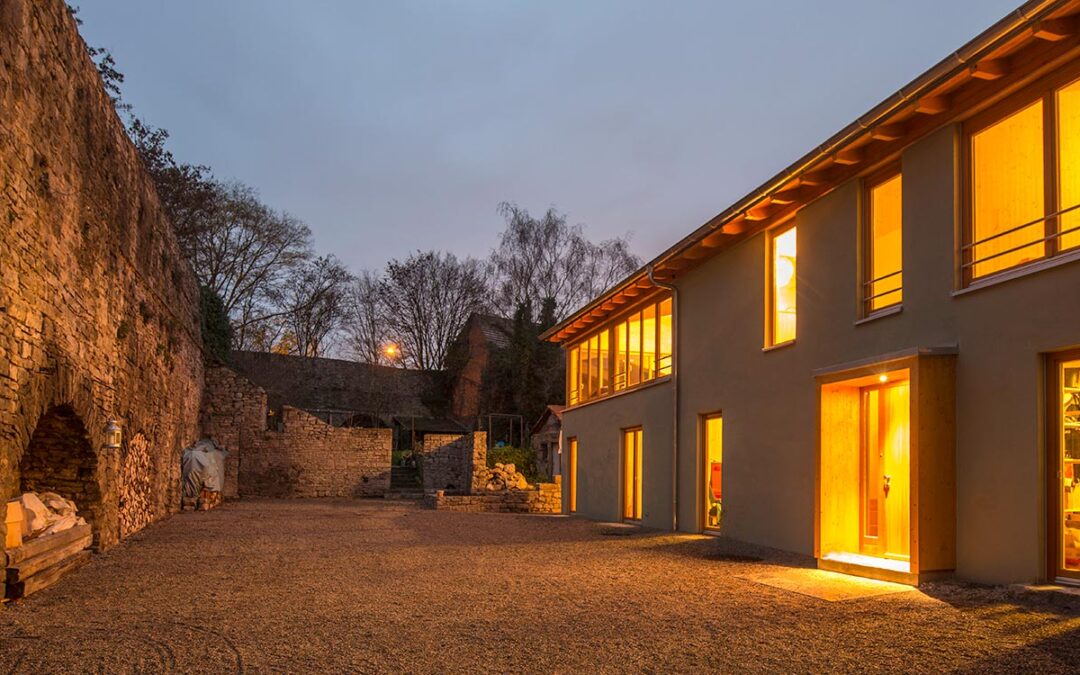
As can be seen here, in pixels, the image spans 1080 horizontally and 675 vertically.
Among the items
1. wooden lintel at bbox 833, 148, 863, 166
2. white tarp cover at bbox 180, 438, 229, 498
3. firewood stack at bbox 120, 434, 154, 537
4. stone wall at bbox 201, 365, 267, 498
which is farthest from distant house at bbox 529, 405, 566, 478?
wooden lintel at bbox 833, 148, 863, 166

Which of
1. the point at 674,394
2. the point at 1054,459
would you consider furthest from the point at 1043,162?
the point at 674,394

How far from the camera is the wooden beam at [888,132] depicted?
823cm

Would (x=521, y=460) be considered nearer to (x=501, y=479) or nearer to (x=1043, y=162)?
(x=501, y=479)

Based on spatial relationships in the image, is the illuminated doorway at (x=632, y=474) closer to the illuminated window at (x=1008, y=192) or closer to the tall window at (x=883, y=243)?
the tall window at (x=883, y=243)

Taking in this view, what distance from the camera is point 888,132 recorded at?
832 cm

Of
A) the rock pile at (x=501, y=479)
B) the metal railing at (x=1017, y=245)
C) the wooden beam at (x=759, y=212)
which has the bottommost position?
the rock pile at (x=501, y=479)

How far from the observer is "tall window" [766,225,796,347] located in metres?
10.9

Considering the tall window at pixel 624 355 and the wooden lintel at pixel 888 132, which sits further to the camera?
the tall window at pixel 624 355

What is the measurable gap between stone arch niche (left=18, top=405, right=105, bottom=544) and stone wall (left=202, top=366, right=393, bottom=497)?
14479 mm

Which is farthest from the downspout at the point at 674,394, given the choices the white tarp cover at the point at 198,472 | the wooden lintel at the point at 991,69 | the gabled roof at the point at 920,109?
the white tarp cover at the point at 198,472

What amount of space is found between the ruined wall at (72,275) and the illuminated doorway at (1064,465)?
24.7 ft

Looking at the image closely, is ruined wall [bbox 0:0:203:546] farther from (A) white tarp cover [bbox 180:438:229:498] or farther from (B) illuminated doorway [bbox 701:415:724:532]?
(B) illuminated doorway [bbox 701:415:724:532]

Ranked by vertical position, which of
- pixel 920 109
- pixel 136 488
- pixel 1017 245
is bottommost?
pixel 136 488

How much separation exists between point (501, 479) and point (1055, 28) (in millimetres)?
20880
